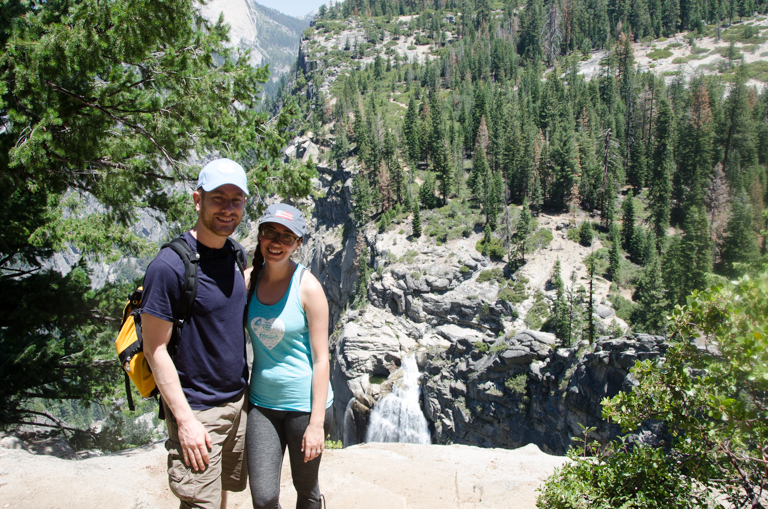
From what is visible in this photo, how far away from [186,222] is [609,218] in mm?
52806

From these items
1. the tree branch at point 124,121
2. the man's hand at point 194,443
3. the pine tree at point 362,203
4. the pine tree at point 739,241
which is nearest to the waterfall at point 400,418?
the pine tree at point 362,203

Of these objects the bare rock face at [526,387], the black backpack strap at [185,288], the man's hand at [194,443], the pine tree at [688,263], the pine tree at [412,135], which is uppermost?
the pine tree at [412,135]

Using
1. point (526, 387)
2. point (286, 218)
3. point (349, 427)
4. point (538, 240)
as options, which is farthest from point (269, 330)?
point (538, 240)

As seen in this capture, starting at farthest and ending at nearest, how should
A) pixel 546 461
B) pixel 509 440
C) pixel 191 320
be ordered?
pixel 509 440 → pixel 546 461 → pixel 191 320

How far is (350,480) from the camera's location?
5.95 meters

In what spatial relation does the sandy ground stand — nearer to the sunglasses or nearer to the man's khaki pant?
the man's khaki pant

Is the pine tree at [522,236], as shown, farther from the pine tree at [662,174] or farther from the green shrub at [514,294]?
the pine tree at [662,174]

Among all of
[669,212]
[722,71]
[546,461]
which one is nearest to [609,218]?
[669,212]

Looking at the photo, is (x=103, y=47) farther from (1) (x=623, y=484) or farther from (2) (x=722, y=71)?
(2) (x=722, y=71)

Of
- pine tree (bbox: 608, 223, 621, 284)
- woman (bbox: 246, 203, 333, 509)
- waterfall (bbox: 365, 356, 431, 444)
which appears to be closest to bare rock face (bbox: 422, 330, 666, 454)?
waterfall (bbox: 365, 356, 431, 444)

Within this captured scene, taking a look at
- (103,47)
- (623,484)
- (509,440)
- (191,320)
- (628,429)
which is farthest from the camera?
Result: (509,440)

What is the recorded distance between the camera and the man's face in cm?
270

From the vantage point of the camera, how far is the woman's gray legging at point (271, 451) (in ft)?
9.43

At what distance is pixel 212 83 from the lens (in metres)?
7.09
